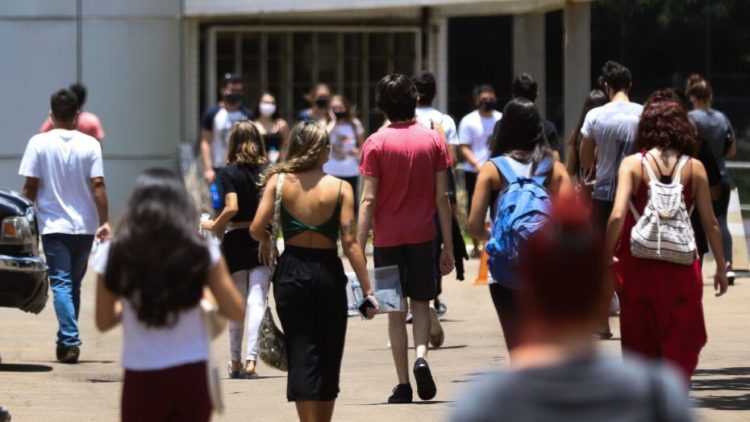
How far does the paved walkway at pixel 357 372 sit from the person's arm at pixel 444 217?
790 mm

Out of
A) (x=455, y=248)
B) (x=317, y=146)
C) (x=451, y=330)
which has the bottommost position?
(x=451, y=330)

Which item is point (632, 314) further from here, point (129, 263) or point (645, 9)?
point (645, 9)

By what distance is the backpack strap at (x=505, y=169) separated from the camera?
305 inches

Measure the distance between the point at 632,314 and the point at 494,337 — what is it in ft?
15.8

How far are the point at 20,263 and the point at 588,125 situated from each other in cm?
383

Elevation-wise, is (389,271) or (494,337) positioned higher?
(389,271)

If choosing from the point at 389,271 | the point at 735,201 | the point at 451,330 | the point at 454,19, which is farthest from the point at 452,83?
the point at 389,271

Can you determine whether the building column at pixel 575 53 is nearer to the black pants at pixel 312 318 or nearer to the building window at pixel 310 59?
the building window at pixel 310 59

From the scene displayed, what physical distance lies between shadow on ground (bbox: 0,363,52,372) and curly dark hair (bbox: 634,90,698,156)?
194 inches

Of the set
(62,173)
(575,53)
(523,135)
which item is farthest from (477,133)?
(523,135)

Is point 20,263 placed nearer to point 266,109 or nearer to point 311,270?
point 311,270

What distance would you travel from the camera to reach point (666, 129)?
7.43 meters

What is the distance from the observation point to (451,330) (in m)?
12.7

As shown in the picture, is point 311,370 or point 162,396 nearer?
point 162,396
